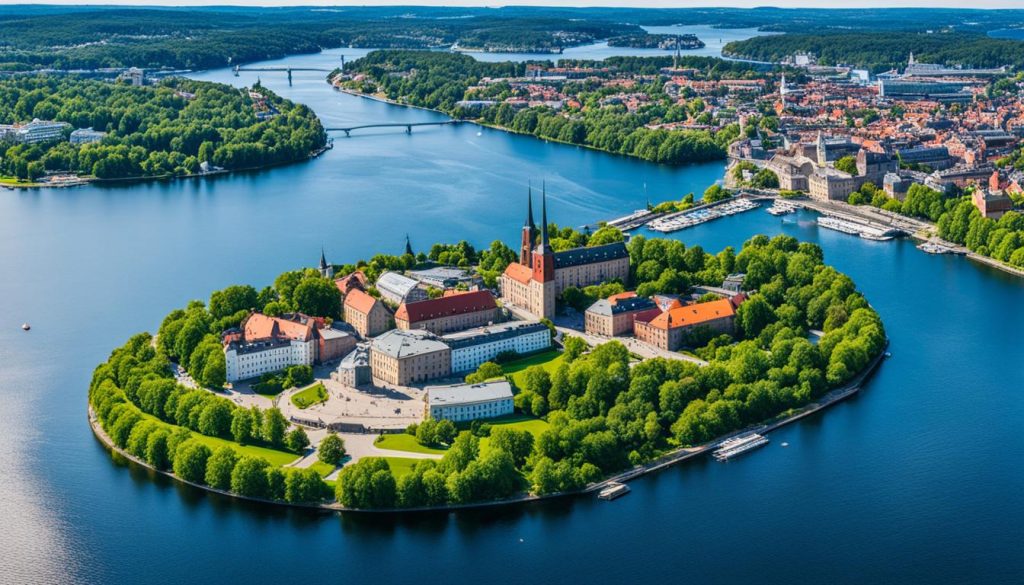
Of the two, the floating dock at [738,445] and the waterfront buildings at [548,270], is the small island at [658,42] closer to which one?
the waterfront buildings at [548,270]

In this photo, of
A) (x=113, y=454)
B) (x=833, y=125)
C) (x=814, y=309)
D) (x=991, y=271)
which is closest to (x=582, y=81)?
(x=833, y=125)

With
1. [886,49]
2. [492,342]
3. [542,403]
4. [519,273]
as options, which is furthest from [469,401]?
[886,49]

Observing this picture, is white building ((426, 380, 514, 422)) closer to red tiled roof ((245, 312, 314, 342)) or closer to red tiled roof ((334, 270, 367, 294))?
red tiled roof ((245, 312, 314, 342))

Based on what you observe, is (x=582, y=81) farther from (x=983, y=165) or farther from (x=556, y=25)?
(x=556, y=25)

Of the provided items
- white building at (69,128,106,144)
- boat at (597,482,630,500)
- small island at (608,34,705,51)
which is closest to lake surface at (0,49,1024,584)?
boat at (597,482,630,500)

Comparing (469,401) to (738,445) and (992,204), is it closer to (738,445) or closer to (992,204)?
(738,445)
